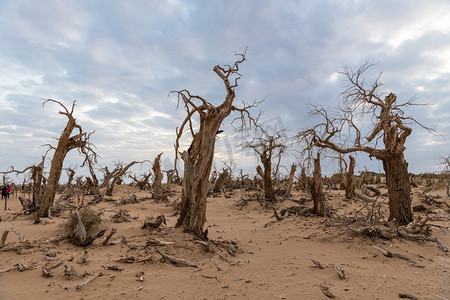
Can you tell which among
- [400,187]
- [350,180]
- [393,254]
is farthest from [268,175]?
[393,254]

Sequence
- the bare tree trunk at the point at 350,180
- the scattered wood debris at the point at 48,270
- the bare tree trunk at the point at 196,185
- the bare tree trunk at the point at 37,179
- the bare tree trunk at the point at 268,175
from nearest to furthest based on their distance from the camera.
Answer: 1. the scattered wood debris at the point at 48,270
2. the bare tree trunk at the point at 196,185
3. the bare tree trunk at the point at 37,179
4. the bare tree trunk at the point at 268,175
5. the bare tree trunk at the point at 350,180

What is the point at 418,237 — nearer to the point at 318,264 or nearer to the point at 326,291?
the point at 318,264

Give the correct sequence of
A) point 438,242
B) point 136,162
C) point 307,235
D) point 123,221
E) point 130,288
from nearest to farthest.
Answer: point 130,288, point 438,242, point 307,235, point 123,221, point 136,162

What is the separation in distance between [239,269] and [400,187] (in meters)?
5.78

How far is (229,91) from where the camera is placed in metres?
7.64

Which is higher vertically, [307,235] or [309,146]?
[309,146]

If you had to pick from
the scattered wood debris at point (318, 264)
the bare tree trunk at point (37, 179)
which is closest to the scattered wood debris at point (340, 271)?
the scattered wood debris at point (318, 264)

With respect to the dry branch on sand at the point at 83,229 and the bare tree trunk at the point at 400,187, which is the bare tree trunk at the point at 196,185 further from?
the bare tree trunk at the point at 400,187

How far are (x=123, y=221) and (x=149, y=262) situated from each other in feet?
18.6

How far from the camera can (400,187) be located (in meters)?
8.58

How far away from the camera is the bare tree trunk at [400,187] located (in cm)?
859

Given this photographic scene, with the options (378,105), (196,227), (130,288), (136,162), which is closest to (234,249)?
(196,227)

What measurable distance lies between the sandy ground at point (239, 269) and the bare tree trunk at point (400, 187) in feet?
3.18

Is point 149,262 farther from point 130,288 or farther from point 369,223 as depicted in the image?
point 369,223
